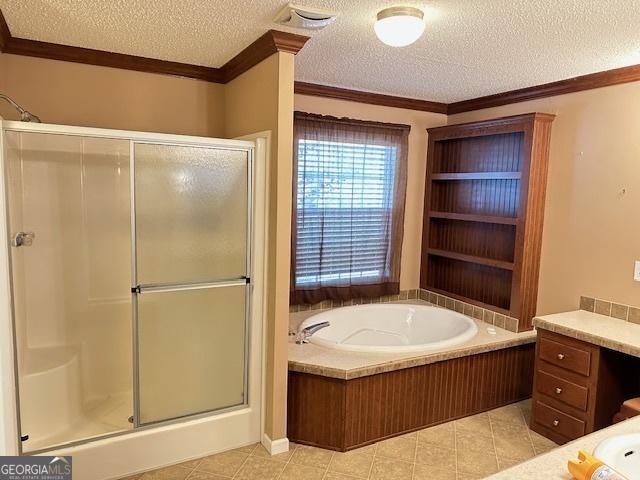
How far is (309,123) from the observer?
3.51 m

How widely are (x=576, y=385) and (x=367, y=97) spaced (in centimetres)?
253

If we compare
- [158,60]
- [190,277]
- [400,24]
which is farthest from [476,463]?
[158,60]

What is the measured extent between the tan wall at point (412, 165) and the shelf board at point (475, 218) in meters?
0.19

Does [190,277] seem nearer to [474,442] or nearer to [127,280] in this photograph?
[127,280]

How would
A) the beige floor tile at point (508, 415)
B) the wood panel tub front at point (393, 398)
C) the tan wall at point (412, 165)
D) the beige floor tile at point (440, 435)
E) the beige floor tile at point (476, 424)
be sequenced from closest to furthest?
the wood panel tub front at point (393, 398) → the beige floor tile at point (440, 435) → the beige floor tile at point (476, 424) → the beige floor tile at point (508, 415) → the tan wall at point (412, 165)

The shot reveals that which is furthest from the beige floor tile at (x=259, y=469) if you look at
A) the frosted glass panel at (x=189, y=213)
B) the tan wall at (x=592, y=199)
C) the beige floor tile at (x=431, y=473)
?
the tan wall at (x=592, y=199)

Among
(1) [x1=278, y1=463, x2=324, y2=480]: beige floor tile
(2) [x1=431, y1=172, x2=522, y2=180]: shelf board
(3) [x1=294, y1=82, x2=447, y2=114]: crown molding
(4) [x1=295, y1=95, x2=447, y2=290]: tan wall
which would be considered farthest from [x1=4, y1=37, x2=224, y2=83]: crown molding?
(1) [x1=278, y1=463, x2=324, y2=480]: beige floor tile

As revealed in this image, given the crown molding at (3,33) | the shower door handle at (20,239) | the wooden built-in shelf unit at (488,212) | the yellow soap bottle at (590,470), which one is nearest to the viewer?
the yellow soap bottle at (590,470)

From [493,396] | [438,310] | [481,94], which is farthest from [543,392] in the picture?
[481,94]

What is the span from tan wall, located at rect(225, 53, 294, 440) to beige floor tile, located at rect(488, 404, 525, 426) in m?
1.50

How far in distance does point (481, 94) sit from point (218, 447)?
→ 3.17 meters

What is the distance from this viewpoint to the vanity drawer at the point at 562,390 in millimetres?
2686

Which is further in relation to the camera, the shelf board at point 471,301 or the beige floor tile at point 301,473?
the shelf board at point 471,301

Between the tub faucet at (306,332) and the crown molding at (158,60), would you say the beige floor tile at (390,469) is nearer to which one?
the tub faucet at (306,332)
